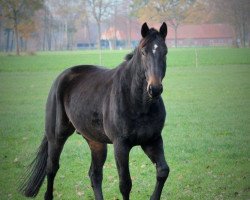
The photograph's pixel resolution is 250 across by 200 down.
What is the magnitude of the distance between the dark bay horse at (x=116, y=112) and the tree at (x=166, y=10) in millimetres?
36966

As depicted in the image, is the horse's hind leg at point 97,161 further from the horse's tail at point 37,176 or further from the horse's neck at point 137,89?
the horse's neck at point 137,89

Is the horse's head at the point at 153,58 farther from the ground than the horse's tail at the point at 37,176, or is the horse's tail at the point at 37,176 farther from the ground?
the horse's head at the point at 153,58

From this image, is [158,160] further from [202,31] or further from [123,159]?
[202,31]

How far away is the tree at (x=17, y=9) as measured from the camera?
158 feet

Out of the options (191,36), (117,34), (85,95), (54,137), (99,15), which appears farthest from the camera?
(117,34)

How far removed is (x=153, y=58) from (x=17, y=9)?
48026mm

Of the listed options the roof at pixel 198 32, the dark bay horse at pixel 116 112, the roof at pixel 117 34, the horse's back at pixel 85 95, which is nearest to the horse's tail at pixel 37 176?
the dark bay horse at pixel 116 112

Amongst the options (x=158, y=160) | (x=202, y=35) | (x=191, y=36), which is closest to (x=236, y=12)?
(x=158, y=160)

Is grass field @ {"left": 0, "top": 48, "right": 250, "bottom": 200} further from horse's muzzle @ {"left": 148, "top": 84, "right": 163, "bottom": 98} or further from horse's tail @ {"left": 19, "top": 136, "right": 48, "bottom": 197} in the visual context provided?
horse's muzzle @ {"left": 148, "top": 84, "right": 163, "bottom": 98}

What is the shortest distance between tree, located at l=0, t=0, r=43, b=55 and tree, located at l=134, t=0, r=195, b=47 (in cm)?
1326

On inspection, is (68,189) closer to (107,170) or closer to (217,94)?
(107,170)

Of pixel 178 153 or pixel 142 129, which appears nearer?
pixel 142 129

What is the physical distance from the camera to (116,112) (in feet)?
14.8

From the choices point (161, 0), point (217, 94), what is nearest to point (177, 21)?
point (161, 0)
